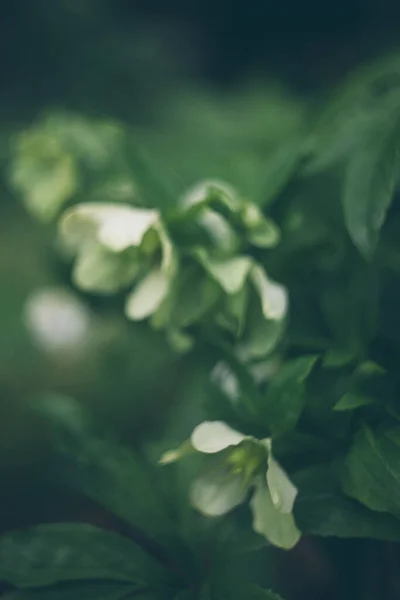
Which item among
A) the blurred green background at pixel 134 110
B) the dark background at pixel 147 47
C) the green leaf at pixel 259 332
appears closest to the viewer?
the green leaf at pixel 259 332

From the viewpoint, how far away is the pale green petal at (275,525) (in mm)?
489

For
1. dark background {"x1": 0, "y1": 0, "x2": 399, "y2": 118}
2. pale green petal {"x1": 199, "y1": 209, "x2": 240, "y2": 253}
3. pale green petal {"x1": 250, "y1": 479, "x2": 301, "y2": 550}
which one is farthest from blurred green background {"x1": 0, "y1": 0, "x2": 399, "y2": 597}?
pale green petal {"x1": 250, "y1": 479, "x2": 301, "y2": 550}

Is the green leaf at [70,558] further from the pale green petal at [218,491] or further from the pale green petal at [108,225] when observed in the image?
the pale green petal at [108,225]

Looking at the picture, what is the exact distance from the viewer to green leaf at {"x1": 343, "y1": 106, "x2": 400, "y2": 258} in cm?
54

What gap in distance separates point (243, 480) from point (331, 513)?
0.23 feet

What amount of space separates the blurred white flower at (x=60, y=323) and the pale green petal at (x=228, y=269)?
421mm

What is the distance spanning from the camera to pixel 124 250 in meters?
0.60

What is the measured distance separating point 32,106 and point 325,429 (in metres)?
0.98

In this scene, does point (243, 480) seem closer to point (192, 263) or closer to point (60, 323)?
point (192, 263)

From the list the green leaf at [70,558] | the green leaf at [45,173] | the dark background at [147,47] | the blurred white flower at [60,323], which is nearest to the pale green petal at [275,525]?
the green leaf at [70,558]

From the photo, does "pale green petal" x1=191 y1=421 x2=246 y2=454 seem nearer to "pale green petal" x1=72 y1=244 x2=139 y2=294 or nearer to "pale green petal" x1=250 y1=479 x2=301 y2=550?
"pale green petal" x1=250 y1=479 x2=301 y2=550

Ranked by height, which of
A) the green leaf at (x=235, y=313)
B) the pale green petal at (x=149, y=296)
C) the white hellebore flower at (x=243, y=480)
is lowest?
the white hellebore flower at (x=243, y=480)

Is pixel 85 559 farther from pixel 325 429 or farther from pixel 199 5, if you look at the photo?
pixel 199 5

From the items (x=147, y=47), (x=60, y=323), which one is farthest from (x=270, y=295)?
(x=147, y=47)
